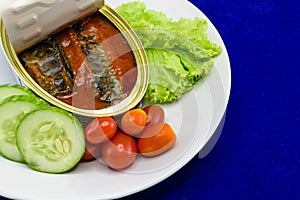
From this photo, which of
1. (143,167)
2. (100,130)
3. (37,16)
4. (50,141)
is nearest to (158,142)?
(143,167)

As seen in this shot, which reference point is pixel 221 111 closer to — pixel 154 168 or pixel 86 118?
pixel 154 168

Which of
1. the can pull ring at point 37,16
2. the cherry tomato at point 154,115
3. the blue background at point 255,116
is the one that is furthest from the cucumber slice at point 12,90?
the blue background at point 255,116

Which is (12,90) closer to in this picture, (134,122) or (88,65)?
(88,65)

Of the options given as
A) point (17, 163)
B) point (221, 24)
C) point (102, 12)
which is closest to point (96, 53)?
point (102, 12)

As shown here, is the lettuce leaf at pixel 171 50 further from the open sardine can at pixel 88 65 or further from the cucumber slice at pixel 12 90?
the cucumber slice at pixel 12 90

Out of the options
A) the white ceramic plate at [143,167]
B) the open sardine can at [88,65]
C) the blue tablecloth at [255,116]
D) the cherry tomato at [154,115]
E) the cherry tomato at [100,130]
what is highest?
the open sardine can at [88,65]

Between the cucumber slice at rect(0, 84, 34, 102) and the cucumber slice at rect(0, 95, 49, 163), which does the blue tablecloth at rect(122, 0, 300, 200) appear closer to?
the cucumber slice at rect(0, 95, 49, 163)
